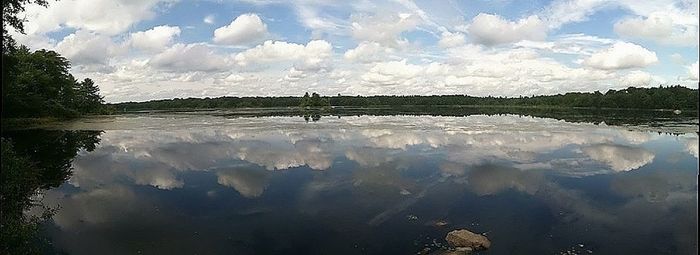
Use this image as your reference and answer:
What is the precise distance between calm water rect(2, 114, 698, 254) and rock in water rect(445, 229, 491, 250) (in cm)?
30

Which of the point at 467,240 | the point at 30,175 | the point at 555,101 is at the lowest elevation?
the point at 467,240

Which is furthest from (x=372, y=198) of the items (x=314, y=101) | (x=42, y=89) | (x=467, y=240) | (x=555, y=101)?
(x=555, y=101)

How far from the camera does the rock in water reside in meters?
12.5

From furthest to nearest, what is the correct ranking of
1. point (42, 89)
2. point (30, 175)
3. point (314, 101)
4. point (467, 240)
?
point (314, 101)
point (42, 89)
point (30, 175)
point (467, 240)

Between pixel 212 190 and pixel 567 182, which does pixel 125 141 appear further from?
pixel 567 182

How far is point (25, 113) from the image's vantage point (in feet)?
160

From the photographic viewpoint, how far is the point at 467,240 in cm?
1263

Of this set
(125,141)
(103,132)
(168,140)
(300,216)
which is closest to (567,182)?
(300,216)

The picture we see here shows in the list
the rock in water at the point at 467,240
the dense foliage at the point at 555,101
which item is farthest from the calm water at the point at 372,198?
the dense foliage at the point at 555,101

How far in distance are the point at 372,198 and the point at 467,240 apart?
5864 mm

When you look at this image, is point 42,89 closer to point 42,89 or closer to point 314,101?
point 42,89

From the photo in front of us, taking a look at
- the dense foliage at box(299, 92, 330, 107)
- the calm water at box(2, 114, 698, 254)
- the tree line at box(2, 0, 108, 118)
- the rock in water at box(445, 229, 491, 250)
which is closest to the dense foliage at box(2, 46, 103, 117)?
the tree line at box(2, 0, 108, 118)

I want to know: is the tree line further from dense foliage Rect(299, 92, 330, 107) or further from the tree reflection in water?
dense foliage Rect(299, 92, 330, 107)

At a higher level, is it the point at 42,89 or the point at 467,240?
the point at 42,89
